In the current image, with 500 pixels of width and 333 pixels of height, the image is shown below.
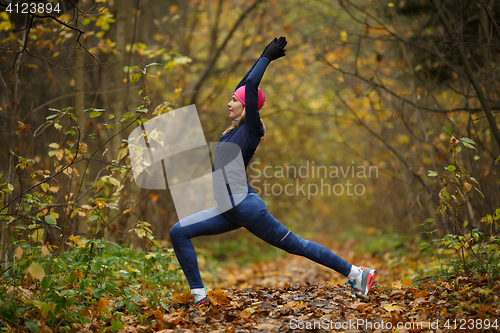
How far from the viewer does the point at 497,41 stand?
5070mm

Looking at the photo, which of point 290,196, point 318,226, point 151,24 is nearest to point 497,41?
point 151,24

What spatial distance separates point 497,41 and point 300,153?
946 cm

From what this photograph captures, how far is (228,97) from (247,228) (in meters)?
8.45

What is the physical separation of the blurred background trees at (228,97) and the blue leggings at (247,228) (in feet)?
2.80

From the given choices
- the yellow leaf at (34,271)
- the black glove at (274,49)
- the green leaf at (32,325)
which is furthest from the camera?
the black glove at (274,49)

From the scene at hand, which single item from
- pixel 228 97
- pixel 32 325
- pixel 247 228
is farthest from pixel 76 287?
pixel 228 97

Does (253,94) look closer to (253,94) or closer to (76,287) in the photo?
(253,94)

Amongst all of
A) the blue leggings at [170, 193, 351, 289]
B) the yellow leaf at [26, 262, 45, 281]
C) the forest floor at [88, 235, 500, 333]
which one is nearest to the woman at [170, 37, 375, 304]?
the blue leggings at [170, 193, 351, 289]

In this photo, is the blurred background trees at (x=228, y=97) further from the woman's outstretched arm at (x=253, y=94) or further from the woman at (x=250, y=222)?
the woman's outstretched arm at (x=253, y=94)

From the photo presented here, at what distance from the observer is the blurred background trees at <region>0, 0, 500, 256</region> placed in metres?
3.92

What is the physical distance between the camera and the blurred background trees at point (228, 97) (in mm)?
3924

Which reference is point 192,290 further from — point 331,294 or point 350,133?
point 350,133

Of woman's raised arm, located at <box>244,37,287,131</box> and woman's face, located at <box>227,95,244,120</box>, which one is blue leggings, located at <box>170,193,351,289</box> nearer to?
woman's raised arm, located at <box>244,37,287,131</box>

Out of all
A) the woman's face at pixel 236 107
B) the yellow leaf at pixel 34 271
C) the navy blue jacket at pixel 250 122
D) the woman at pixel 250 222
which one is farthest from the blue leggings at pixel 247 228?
the yellow leaf at pixel 34 271
